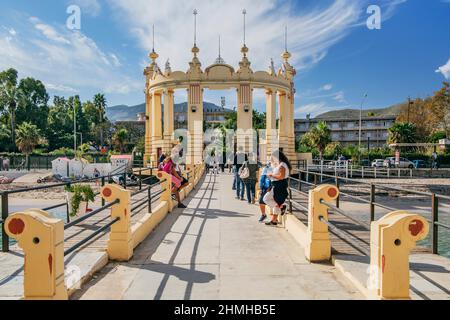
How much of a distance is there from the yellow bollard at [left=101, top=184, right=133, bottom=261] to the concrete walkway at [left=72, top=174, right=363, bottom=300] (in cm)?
21

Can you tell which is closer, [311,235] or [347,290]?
[347,290]

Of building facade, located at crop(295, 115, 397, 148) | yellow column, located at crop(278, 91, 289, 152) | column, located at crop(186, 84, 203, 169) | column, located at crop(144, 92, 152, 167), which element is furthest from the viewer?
building facade, located at crop(295, 115, 397, 148)

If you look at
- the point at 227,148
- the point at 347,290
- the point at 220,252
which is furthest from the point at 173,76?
the point at 347,290

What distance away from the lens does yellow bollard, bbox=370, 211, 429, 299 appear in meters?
3.19

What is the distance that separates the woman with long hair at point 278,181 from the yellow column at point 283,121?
79.0 ft

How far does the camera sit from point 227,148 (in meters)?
34.8

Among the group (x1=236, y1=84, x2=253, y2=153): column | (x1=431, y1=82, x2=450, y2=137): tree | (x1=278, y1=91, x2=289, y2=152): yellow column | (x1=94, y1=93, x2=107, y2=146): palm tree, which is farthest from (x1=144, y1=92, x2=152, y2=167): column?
(x1=94, y1=93, x2=107, y2=146): palm tree

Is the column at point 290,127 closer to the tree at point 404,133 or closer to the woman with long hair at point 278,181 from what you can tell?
the tree at point 404,133

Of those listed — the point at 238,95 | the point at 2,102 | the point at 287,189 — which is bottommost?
the point at 287,189

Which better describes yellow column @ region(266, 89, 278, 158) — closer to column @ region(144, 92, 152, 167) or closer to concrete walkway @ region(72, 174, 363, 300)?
column @ region(144, 92, 152, 167)

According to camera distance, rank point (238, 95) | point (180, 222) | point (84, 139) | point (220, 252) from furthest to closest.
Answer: point (84, 139) → point (238, 95) → point (180, 222) → point (220, 252)

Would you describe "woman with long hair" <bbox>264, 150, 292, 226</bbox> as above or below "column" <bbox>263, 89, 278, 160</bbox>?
below
